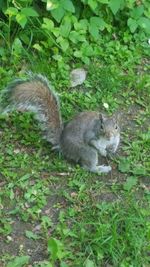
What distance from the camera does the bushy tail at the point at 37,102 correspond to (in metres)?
4.19

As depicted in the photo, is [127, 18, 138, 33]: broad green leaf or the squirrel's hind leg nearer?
the squirrel's hind leg

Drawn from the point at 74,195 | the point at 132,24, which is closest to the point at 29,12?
the point at 132,24

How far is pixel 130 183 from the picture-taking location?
13.9ft

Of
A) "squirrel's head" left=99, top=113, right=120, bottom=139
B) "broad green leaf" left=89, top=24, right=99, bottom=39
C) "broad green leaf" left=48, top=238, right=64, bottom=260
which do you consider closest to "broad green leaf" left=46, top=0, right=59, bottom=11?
"broad green leaf" left=89, top=24, right=99, bottom=39

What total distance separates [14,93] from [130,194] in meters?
1.06

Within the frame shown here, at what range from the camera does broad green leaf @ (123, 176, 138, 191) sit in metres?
4.20

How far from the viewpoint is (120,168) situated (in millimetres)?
4379

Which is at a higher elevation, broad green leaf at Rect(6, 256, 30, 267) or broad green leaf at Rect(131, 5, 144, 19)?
broad green leaf at Rect(131, 5, 144, 19)

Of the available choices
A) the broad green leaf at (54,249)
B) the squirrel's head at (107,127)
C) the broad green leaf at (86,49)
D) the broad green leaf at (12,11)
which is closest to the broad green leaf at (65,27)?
the broad green leaf at (86,49)

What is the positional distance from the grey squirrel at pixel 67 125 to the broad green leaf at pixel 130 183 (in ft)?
0.58

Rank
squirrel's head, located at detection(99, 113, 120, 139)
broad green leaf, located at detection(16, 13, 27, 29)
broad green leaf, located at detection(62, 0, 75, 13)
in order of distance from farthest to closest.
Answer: broad green leaf, located at detection(62, 0, 75, 13)
broad green leaf, located at detection(16, 13, 27, 29)
squirrel's head, located at detection(99, 113, 120, 139)

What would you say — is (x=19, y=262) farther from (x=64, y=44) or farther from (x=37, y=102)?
(x=64, y=44)

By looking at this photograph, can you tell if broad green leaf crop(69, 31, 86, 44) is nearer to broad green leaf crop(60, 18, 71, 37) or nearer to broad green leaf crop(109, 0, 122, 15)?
broad green leaf crop(60, 18, 71, 37)

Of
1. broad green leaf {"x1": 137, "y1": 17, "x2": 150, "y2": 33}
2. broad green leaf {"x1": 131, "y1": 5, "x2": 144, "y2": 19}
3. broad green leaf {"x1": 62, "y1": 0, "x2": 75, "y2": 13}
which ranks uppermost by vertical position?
broad green leaf {"x1": 62, "y1": 0, "x2": 75, "y2": 13}
